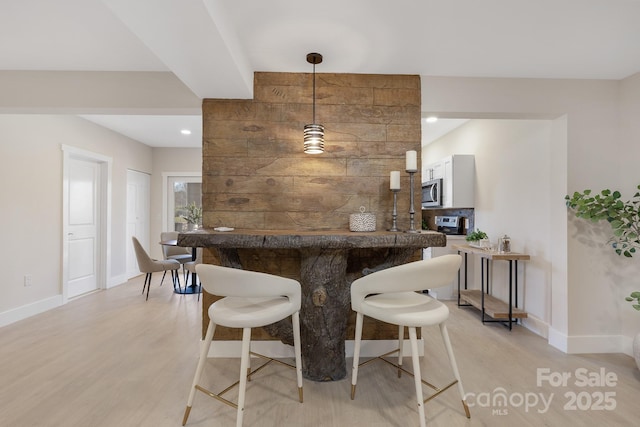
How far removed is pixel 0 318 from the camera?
3199mm

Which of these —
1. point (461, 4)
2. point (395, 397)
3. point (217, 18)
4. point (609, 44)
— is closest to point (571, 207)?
point (609, 44)

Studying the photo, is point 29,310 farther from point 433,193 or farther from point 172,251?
point 433,193

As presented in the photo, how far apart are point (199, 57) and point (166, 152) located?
483 cm

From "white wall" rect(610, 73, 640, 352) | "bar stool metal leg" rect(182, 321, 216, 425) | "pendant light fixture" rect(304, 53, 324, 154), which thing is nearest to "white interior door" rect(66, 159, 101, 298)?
"bar stool metal leg" rect(182, 321, 216, 425)

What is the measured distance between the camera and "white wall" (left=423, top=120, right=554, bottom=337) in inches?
119

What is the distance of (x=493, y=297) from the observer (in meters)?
3.74

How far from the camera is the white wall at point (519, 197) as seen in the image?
3.02 metres

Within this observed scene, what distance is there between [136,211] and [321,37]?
509cm

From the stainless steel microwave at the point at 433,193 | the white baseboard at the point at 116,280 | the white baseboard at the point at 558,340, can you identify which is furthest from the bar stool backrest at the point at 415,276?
the white baseboard at the point at 116,280

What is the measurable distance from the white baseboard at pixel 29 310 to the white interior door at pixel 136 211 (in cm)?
162

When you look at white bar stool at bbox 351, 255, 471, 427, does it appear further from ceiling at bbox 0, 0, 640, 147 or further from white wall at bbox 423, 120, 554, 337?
white wall at bbox 423, 120, 554, 337

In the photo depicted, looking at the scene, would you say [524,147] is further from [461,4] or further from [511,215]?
[461,4]

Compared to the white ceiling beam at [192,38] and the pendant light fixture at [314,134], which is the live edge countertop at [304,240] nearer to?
the pendant light fixture at [314,134]

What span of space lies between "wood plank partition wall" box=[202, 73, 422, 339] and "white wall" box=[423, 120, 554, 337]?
4.63ft
